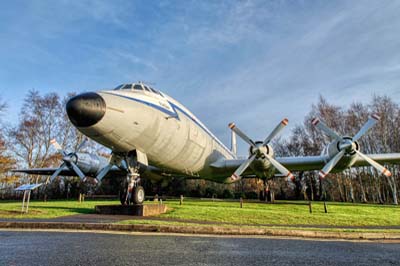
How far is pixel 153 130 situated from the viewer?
38.0 feet

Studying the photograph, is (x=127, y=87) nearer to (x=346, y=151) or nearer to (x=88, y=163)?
(x=88, y=163)

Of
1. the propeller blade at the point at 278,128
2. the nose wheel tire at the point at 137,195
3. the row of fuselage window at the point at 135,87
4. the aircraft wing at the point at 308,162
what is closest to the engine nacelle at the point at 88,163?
the aircraft wing at the point at 308,162

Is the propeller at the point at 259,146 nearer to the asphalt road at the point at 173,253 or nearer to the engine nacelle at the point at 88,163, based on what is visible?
the asphalt road at the point at 173,253

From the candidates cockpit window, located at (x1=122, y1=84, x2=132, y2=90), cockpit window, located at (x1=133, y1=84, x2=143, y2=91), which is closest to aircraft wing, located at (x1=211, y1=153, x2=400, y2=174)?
cockpit window, located at (x1=133, y1=84, x2=143, y2=91)

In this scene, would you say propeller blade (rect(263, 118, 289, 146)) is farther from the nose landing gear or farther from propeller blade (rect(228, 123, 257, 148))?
the nose landing gear

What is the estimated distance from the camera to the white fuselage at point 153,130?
976 centimetres

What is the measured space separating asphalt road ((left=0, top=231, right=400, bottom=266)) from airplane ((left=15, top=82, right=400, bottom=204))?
4608 millimetres

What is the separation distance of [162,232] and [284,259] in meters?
4.14

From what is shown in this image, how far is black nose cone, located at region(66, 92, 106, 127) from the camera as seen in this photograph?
866 centimetres

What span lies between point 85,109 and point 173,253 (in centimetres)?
616

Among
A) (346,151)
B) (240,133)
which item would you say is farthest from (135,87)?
(346,151)

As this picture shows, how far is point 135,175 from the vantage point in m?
12.3

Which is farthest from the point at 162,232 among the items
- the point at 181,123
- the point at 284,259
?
the point at 181,123

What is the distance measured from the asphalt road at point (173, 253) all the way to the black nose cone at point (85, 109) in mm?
4192
